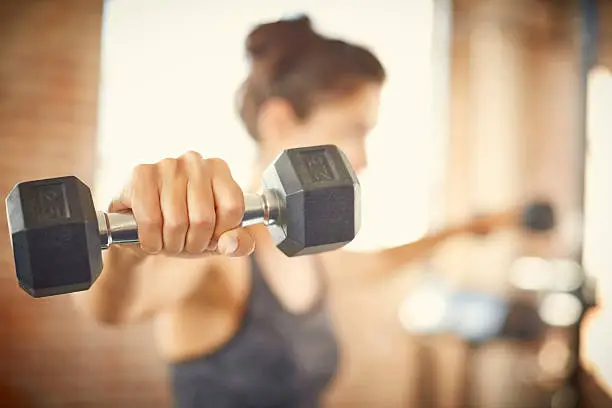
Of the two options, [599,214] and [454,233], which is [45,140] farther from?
[599,214]

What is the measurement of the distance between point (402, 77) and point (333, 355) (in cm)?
80

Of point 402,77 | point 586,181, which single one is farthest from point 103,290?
point 586,181

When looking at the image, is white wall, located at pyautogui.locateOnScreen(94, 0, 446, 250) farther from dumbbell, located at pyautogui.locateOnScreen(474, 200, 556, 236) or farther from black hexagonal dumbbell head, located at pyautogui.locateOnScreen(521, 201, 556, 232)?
black hexagonal dumbbell head, located at pyautogui.locateOnScreen(521, 201, 556, 232)

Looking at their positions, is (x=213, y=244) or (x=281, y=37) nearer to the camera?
(x=213, y=244)

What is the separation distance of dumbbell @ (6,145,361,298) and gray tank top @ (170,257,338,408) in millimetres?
780

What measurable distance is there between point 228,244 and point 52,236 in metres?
0.20

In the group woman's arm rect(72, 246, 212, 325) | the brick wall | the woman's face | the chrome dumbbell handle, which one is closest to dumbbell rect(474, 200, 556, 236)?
the woman's face

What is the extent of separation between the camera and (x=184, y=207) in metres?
0.70

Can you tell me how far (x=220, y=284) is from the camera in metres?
1.52

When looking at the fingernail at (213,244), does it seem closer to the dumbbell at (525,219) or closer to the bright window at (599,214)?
the dumbbell at (525,219)

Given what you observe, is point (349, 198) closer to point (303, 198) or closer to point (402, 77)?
point (303, 198)

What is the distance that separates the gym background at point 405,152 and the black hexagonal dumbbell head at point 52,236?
0.74 meters

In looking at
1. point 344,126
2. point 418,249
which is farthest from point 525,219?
point 344,126

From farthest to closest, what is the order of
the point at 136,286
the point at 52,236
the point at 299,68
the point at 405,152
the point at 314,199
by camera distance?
the point at 405,152, the point at 299,68, the point at 136,286, the point at 314,199, the point at 52,236
